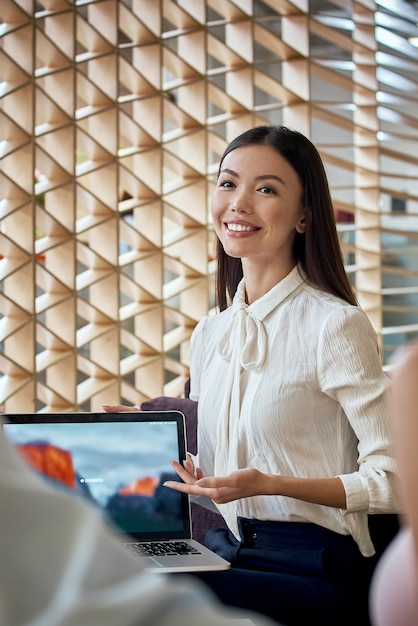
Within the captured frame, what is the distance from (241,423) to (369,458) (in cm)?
24

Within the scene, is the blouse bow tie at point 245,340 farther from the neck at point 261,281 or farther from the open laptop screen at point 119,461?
the open laptop screen at point 119,461

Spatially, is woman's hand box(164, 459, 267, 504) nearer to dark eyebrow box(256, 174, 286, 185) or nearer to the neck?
the neck

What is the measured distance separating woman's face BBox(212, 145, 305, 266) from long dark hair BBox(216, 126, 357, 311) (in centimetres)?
1

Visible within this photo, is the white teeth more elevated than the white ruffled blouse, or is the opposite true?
the white teeth

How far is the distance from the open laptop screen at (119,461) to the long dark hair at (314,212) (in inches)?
15.1

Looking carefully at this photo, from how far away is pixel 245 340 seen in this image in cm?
171

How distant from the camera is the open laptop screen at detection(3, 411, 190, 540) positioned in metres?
1.56

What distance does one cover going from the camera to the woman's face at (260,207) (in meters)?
1.71

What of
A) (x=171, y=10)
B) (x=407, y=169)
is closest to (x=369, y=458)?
(x=171, y=10)

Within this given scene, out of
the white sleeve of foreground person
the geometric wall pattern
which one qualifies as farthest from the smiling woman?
the white sleeve of foreground person

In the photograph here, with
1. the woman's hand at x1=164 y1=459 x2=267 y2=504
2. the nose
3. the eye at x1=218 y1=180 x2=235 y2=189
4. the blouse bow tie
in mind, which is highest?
the eye at x1=218 y1=180 x2=235 y2=189

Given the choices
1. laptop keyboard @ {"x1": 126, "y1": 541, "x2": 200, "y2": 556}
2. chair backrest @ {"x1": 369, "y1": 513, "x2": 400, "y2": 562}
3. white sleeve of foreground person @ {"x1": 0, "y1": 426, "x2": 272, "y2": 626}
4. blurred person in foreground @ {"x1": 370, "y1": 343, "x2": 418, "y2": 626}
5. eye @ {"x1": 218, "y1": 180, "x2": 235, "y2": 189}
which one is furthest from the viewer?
eye @ {"x1": 218, "y1": 180, "x2": 235, "y2": 189}

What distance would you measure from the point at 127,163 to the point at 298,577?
1901 mm

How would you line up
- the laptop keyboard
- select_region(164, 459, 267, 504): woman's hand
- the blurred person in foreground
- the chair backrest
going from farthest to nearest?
the chair backrest
the laptop keyboard
select_region(164, 459, 267, 504): woman's hand
the blurred person in foreground
